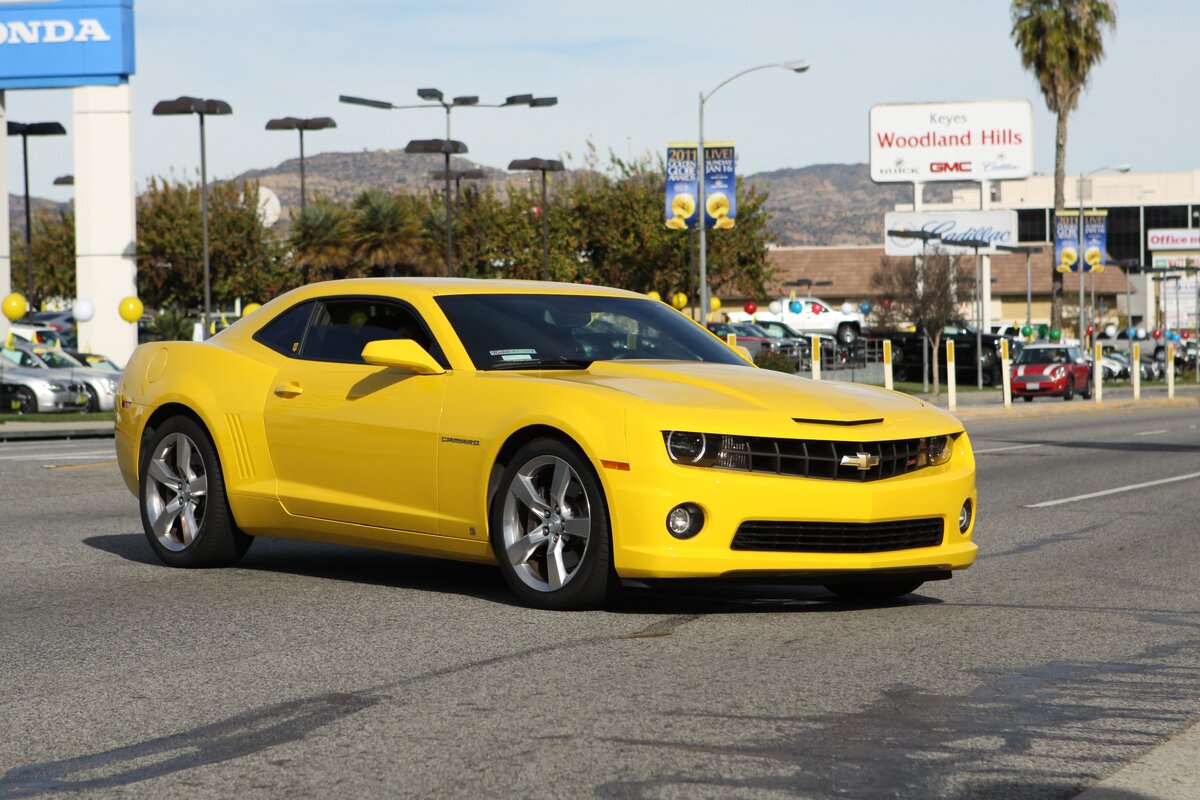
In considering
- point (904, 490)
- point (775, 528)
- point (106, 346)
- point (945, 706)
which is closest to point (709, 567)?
point (775, 528)

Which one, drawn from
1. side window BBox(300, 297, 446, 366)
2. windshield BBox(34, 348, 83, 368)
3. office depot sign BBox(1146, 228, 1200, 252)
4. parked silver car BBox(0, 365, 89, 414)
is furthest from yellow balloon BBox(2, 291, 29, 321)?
office depot sign BBox(1146, 228, 1200, 252)

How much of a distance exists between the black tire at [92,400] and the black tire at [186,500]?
23.3 meters

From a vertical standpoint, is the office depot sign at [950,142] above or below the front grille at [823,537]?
above

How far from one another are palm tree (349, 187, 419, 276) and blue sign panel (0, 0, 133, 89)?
1946cm

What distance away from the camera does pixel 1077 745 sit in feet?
16.3

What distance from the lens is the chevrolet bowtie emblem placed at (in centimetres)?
719

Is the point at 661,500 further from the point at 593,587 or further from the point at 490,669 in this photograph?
the point at 490,669

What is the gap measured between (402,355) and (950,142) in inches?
2848

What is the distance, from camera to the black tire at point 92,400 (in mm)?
31431

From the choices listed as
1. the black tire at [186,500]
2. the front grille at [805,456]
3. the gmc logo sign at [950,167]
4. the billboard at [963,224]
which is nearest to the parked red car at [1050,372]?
the billboard at [963,224]

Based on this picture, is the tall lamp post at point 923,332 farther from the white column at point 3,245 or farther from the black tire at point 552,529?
the black tire at point 552,529

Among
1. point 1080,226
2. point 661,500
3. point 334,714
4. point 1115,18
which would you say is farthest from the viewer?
point 1080,226

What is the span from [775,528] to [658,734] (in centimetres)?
225

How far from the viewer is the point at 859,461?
719 cm
